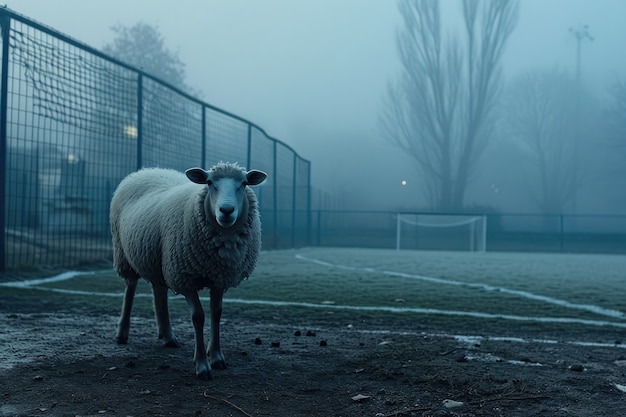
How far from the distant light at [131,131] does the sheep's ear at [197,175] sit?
6.33 metres

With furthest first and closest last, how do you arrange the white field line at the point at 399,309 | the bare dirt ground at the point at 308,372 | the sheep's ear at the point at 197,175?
1. the white field line at the point at 399,309
2. the sheep's ear at the point at 197,175
3. the bare dirt ground at the point at 308,372

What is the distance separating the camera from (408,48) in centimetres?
3147

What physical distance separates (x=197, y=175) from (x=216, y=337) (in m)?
0.87

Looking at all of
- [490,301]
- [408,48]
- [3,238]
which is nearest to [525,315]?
[490,301]

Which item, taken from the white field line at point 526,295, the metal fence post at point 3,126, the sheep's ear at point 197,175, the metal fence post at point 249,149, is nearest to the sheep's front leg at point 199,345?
the sheep's ear at point 197,175

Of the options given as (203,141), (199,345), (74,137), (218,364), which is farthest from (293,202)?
(199,345)

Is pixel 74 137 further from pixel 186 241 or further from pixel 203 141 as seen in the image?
pixel 186 241

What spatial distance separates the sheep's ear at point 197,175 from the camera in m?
3.15

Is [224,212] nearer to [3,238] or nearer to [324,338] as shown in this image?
[324,338]

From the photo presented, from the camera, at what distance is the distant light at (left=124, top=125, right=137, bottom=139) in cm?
908

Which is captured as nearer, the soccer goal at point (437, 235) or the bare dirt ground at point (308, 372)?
the bare dirt ground at point (308, 372)

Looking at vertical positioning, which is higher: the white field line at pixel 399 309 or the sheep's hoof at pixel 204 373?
the sheep's hoof at pixel 204 373

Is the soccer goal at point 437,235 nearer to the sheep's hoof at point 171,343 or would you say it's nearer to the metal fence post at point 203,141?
the metal fence post at point 203,141

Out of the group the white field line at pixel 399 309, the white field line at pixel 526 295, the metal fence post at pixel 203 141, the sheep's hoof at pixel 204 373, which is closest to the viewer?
the sheep's hoof at pixel 204 373
